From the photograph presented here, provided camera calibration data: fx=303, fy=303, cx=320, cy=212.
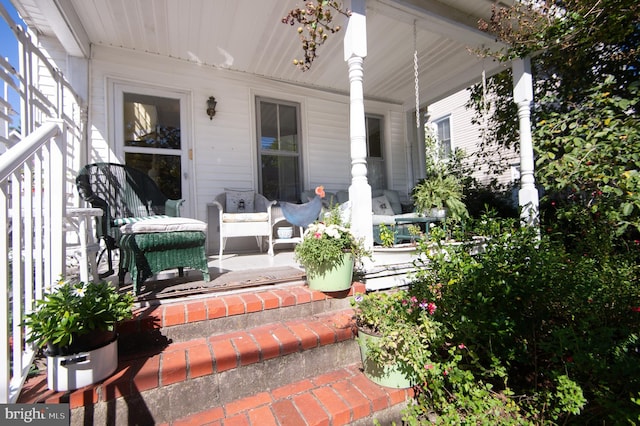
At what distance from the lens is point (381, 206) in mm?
4719

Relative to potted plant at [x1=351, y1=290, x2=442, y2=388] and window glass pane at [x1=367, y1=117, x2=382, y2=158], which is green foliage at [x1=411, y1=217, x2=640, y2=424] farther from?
window glass pane at [x1=367, y1=117, x2=382, y2=158]

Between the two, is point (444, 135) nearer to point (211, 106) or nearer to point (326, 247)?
point (211, 106)

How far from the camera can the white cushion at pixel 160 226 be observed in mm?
1988

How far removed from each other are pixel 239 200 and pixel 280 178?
0.82m

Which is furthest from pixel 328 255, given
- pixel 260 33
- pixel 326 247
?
pixel 260 33

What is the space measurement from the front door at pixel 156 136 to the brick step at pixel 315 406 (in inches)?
116

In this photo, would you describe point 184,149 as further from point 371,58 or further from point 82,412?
point 82,412

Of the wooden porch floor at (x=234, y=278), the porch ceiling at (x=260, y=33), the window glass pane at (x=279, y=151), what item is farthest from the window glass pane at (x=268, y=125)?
the wooden porch floor at (x=234, y=278)

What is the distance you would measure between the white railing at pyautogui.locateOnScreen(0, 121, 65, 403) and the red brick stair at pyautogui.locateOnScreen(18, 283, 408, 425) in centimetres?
21

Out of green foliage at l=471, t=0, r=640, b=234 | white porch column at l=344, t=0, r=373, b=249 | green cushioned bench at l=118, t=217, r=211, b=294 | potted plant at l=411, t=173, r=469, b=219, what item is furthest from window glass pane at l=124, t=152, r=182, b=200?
green foliage at l=471, t=0, r=640, b=234

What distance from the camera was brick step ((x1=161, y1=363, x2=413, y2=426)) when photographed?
1.38m

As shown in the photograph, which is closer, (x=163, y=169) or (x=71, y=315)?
(x=71, y=315)

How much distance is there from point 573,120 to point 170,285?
442 centimetres

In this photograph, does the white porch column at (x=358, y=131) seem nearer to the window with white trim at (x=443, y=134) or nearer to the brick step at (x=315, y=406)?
the brick step at (x=315, y=406)
